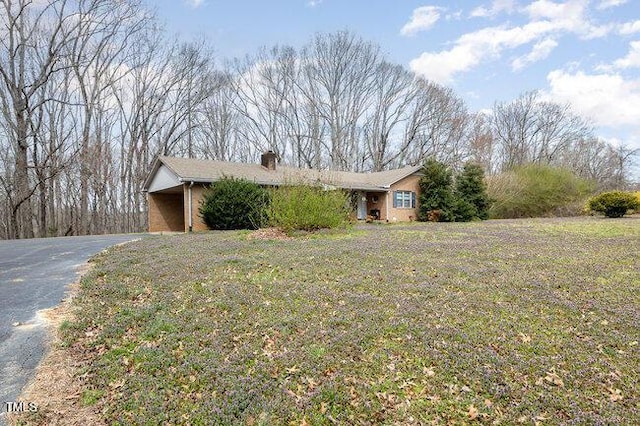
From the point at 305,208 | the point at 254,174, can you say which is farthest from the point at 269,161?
the point at 305,208

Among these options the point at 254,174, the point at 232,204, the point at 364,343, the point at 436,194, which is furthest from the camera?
the point at 436,194

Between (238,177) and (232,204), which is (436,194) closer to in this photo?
(238,177)

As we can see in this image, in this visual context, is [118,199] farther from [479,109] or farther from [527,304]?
[479,109]

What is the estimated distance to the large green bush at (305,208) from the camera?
34.3ft

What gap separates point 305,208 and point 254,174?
28.6 feet

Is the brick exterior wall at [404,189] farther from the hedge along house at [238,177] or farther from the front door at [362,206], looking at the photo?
the front door at [362,206]

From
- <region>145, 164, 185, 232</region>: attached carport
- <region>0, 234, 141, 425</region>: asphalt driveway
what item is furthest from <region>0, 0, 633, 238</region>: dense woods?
<region>0, 234, 141, 425</region>: asphalt driveway

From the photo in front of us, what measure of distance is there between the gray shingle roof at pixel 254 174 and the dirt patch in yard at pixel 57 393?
27.6ft

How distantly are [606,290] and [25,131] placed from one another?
2462cm

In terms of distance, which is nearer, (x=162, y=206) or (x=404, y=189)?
(x=162, y=206)

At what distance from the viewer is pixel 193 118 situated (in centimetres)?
2850

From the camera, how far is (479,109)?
1351 inches

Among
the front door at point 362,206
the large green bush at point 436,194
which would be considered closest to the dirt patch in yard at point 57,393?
the front door at point 362,206

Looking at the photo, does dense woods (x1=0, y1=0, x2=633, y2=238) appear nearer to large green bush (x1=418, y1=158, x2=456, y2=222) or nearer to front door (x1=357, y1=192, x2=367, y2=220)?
large green bush (x1=418, y1=158, x2=456, y2=222)
